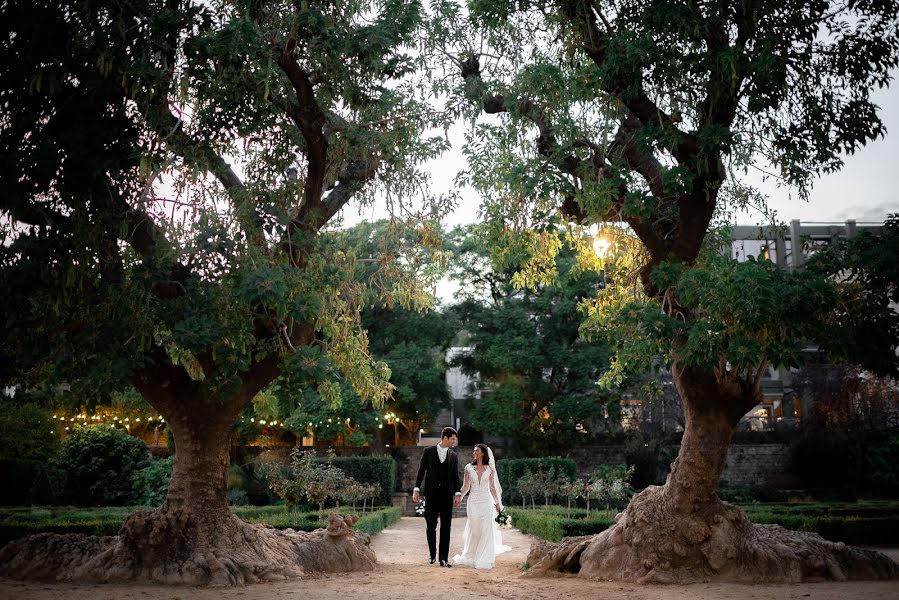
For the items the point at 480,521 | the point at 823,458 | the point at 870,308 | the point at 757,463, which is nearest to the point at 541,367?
the point at 757,463

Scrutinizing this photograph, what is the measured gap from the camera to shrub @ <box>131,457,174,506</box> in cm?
1862

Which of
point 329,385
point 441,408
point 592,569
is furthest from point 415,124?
point 441,408

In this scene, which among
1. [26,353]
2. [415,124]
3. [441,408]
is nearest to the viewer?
[26,353]

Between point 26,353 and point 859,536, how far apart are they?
1357cm

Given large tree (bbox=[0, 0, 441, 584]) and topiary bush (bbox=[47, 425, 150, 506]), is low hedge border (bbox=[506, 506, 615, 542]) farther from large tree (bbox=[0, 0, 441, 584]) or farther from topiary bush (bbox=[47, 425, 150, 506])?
topiary bush (bbox=[47, 425, 150, 506])

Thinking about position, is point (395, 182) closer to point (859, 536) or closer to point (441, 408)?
point (859, 536)

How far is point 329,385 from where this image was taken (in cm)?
971

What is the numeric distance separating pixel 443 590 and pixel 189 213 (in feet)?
14.9

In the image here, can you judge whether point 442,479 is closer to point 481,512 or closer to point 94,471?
point 481,512

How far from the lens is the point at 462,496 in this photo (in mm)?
9664

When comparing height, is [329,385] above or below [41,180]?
Result: below

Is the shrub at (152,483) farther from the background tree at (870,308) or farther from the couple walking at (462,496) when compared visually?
the background tree at (870,308)

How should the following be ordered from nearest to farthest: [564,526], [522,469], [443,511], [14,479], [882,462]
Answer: [443,511] → [564,526] → [14,479] → [882,462] → [522,469]

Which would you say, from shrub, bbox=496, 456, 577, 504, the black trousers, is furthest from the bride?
shrub, bbox=496, 456, 577, 504
